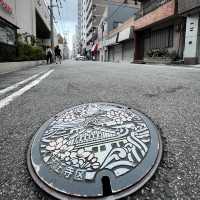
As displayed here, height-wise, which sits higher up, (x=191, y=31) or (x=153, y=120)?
(x=191, y=31)

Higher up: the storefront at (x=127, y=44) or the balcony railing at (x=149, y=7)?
the balcony railing at (x=149, y=7)

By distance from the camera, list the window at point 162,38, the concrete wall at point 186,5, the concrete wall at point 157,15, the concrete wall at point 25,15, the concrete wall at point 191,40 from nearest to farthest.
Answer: the concrete wall at point 186,5 < the concrete wall at point 191,40 < the concrete wall at point 157,15 < the concrete wall at point 25,15 < the window at point 162,38

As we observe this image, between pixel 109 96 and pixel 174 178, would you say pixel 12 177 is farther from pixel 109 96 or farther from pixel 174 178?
pixel 109 96

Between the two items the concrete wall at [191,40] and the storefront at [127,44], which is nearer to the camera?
the concrete wall at [191,40]

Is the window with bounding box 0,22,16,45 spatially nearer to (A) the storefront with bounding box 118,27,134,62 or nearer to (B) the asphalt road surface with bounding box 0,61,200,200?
(B) the asphalt road surface with bounding box 0,61,200,200

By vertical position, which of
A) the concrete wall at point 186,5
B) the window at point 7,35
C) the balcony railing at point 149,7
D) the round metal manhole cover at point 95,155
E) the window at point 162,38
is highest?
the balcony railing at point 149,7

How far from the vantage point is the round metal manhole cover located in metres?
1.02

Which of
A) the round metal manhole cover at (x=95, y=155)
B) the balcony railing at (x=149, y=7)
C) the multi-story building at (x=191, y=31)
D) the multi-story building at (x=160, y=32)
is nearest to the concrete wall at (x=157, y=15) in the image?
the multi-story building at (x=160, y=32)

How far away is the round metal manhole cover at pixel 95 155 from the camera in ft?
3.34

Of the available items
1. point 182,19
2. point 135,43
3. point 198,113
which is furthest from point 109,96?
point 135,43

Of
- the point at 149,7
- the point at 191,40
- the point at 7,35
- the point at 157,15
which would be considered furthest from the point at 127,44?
the point at 7,35

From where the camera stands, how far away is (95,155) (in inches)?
48.0

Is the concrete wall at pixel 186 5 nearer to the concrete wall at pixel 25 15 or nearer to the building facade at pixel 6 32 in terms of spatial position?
the building facade at pixel 6 32

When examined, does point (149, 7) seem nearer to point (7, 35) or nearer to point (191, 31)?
point (191, 31)
